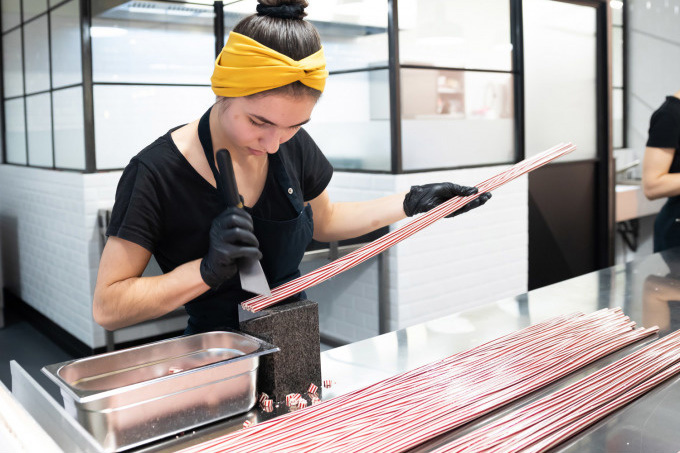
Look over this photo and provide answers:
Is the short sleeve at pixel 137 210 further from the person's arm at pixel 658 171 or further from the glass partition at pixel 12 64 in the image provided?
the glass partition at pixel 12 64

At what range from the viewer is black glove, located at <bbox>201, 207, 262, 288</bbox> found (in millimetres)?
1167

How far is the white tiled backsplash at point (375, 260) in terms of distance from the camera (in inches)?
152

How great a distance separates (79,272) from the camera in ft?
14.3

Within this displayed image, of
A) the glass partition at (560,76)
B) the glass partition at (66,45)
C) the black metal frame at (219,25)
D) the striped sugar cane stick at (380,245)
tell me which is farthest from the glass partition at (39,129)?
the striped sugar cane stick at (380,245)

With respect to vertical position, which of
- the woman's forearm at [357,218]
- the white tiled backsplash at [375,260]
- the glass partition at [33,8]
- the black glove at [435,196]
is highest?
the glass partition at [33,8]

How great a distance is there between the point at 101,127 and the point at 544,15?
3059 mm

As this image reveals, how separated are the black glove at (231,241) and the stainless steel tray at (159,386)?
5.3 inches

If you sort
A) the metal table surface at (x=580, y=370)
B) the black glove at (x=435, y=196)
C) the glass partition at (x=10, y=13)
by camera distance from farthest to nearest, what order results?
the glass partition at (x=10, y=13) → the black glove at (x=435, y=196) → the metal table surface at (x=580, y=370)

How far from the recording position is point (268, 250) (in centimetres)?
157

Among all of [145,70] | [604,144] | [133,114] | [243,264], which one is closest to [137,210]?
[243,264]

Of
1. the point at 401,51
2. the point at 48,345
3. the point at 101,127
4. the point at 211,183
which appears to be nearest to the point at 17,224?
the point at 48,345

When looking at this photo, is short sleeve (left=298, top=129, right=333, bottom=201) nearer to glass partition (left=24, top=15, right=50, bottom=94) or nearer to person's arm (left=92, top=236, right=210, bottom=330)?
person's arm (left=92, top=236, right=210, bottom=330)

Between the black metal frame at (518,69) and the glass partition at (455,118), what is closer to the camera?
the glass partition at (455,118)

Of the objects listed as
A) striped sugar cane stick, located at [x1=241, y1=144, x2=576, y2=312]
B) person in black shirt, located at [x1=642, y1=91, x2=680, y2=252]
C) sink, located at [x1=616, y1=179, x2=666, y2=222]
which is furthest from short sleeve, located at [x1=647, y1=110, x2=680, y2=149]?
sink, located at [x1=616, y1=179, x2=666, y2=222]
